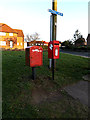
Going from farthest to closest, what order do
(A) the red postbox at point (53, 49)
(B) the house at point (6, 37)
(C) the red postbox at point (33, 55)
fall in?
(B) the house at point (6, 37)
(A) the red postbox at point (53, 49)
(C) the red postbox at point (33, 55)

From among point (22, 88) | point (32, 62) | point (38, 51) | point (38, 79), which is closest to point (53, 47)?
point (38, 51)

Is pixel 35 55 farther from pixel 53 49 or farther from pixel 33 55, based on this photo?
pixel 53 49

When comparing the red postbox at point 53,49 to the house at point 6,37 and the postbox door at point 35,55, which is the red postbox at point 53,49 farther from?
the house at point 6,37

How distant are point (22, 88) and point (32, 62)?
96 cm

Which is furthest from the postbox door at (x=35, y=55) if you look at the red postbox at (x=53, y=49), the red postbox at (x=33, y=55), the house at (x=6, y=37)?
the house at (x=6, y=37)

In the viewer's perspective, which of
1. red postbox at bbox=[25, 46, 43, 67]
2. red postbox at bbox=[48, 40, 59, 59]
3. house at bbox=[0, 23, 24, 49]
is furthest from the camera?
house at bbox=[0, 23, 24, 49]

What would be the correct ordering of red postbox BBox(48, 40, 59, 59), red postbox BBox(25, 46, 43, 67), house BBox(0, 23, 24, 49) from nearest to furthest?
red postbox BBox(25, 46, 43, 67) → red postbox BBox(48, 40, 59, 59) → house BBox(0, 23, 24, 49)

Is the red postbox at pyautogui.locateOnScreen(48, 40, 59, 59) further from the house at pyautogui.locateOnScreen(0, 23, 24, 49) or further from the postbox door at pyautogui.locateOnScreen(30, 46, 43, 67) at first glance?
the house at pyautogui.locateOnScreen(0, 23, 24, 49)

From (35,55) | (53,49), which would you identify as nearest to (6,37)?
(53,49)

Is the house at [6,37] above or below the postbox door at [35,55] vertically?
above

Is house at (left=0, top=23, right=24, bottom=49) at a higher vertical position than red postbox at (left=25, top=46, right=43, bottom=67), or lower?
higher

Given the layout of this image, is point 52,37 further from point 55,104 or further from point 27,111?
point 27,111

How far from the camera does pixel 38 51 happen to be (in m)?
3.56

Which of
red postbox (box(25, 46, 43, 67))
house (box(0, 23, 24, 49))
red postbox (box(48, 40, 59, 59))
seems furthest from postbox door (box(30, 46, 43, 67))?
house (box(0, 23, 24, 49))
